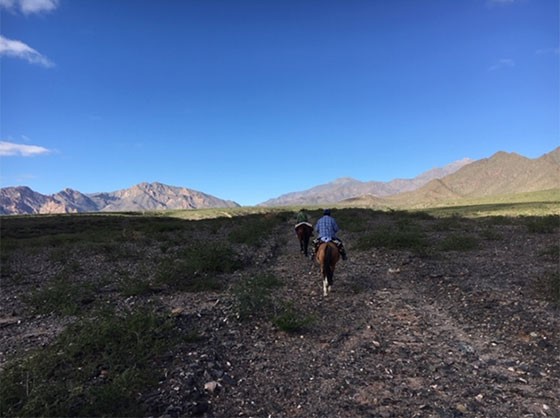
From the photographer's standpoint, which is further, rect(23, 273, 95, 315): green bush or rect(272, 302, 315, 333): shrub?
rect(23, 273, 95, 315): green bush

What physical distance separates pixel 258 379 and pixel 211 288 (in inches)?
248

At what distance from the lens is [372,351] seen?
750cm

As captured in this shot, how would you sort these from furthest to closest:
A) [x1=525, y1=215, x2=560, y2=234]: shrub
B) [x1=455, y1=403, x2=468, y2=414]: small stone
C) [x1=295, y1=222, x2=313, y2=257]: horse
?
[x1=525, y1=215, x2=560, y2=234]: shrub
[x1=295, y1=222, x2=313, y2=257]: horse
[x1=455, y1=403, x2=468, y2=414]: small stone

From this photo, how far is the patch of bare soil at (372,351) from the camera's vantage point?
562 cm

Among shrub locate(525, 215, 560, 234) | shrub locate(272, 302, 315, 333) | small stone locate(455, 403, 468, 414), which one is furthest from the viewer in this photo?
shrub locate(525, 215, 560, 234)

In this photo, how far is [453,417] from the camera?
5.25 metres

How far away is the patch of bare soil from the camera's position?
5.62m

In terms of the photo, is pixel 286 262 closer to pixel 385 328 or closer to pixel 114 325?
pixel 385 328

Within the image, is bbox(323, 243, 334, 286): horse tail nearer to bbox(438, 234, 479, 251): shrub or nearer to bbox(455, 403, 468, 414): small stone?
bbox(455, 403, 468, 414): small stone

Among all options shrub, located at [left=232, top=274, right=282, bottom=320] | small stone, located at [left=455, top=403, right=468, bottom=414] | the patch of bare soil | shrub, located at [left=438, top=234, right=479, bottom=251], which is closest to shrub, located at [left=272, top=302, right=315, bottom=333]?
the patch of bare soil

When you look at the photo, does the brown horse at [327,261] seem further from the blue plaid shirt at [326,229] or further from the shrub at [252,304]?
the shrub at [252,304]

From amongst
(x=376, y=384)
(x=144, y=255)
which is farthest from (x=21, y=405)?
(x=144, y=255)

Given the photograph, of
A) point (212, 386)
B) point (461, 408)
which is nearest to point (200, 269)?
point (212, 386)

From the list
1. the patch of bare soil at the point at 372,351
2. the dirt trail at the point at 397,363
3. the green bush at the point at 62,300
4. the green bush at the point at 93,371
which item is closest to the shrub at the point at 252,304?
the patch of bare soil at the point at 372,351
